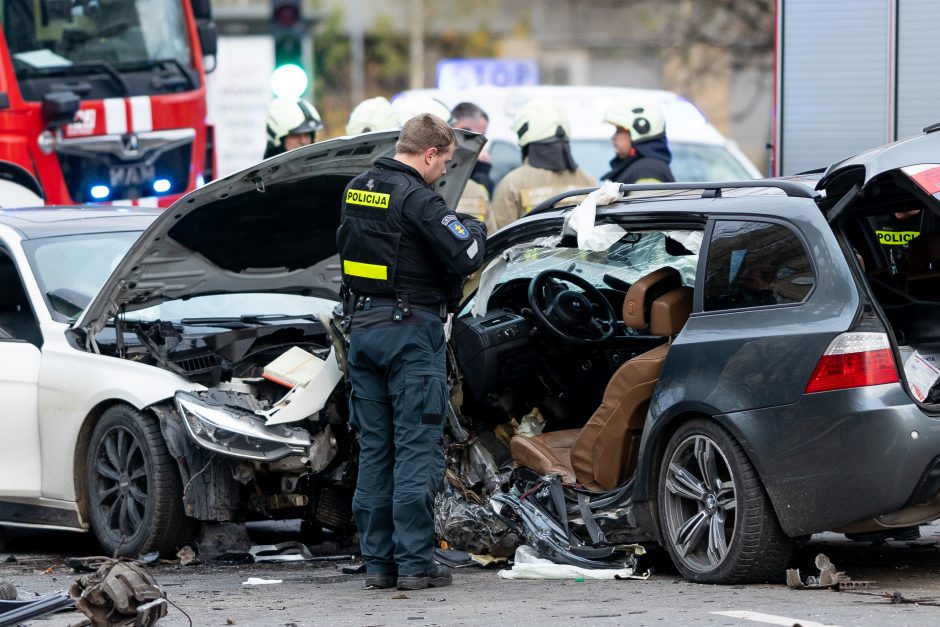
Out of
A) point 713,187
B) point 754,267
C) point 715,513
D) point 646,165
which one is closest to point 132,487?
point 715,513

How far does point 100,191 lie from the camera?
13.4 meters

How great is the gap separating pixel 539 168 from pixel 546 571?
183 inches

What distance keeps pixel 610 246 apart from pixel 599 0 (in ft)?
75.9

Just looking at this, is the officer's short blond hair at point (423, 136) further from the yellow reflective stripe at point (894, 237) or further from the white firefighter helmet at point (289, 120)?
the white firefighter helmet at point (289, 120)

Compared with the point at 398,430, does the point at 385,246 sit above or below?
above

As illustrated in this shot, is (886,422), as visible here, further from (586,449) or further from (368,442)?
(368,442)

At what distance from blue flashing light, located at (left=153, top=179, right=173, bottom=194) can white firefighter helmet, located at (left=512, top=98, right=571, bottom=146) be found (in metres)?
3.91

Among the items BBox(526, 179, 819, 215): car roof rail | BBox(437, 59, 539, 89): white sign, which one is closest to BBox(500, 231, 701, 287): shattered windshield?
BBox(526, 179, 819, 215): car roof rail

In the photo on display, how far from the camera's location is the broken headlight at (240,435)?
7133 millimetres

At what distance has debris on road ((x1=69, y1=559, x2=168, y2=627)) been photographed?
221 inches

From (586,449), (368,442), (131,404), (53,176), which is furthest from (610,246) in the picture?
(53,176)

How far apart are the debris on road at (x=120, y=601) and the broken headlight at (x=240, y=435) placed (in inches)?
56.7

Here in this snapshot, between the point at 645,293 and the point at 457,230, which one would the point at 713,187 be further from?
the point at 457,230

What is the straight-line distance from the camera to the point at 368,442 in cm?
679
